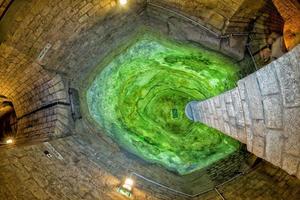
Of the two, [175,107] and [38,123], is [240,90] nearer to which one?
[38,123]

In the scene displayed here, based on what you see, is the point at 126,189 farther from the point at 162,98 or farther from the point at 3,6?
the point at 162,98

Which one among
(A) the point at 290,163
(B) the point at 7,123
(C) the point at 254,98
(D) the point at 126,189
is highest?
(C) the point at 254,98

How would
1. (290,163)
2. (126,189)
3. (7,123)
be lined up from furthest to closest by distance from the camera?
1. (7,123)
2. (126,189)
3. (290,163)

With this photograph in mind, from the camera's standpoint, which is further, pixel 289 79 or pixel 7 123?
pixel 7 123

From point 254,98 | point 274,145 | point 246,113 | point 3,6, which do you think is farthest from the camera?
point 3,6

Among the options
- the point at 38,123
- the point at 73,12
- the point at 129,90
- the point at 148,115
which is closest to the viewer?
the point at 73,12

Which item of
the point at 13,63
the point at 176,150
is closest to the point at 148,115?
the point at 176,150

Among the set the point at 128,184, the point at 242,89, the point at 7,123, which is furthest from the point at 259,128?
the point at 7,123
